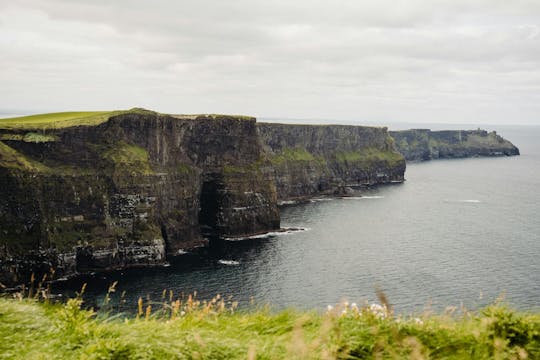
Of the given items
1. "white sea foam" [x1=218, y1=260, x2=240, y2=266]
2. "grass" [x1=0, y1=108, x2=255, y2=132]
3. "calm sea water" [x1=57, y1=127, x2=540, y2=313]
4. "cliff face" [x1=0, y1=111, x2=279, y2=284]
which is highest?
"grass" [x1=0, y1=108, x2=255, y2=132]

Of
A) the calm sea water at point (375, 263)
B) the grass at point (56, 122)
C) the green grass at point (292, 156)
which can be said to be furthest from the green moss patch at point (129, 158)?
the green grass at point (292, 156)

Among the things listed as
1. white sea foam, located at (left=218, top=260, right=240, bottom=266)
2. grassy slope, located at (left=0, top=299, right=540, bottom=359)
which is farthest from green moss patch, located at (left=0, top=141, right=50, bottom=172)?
grassy slope, located at (left=0, top=299, right=540, bottom=359)

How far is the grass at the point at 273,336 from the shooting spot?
8977mm

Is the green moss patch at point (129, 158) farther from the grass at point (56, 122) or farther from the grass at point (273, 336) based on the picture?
the grass at point (273, 336)

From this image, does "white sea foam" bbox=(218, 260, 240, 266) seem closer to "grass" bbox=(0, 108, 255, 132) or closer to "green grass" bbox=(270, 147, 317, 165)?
"grass" bbox=(0, 108, 255, 132)

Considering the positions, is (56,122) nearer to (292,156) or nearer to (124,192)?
(124,192)

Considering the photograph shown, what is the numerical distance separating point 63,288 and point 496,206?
124 m

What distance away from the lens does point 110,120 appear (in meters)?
99.9

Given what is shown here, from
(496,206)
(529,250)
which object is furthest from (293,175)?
(529,250)

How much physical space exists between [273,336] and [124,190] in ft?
289

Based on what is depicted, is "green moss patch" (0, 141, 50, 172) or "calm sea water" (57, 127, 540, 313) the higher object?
"green moss patch" (0, 141, 50, 172)

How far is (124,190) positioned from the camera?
9406 cm

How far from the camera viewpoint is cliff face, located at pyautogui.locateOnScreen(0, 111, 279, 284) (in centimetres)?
8119

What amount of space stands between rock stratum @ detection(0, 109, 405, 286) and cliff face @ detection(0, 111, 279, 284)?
176 mm
